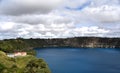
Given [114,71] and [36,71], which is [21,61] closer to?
[36,71]

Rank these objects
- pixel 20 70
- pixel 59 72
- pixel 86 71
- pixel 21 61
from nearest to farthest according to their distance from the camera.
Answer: pixel 20 70
pixel 21 61
pixel 59 72
pixel 86 71

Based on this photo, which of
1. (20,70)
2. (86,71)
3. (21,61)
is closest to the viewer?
(20,70)

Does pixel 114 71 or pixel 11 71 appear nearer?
pixel 11 71

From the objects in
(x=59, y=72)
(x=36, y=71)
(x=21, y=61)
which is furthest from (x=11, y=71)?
(x=59, y=72)

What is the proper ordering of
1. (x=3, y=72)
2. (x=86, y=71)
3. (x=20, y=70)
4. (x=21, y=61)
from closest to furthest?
1. (x=3, y=72)
2. (x=20, y=70)
3. (x=21, y=61)
4. (x=86, y=71)

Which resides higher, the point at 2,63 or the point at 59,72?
the point at 2,63

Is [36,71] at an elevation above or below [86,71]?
above

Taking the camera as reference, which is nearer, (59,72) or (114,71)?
(59,72)

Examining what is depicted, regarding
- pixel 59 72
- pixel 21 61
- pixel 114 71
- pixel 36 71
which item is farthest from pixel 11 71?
pixel 114 71

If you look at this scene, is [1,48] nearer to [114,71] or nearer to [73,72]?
[73,72]
